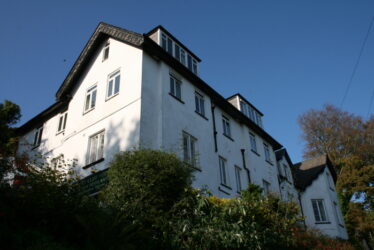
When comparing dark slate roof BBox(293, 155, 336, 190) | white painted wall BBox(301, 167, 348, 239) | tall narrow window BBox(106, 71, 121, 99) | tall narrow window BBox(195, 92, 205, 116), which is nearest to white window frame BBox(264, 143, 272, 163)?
dark slate roof BBox(293, 155, 336, 190)

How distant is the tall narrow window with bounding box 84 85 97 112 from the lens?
1829 cm

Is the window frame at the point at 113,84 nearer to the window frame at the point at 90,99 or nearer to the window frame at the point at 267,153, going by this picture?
the window frame at the point at 90,99

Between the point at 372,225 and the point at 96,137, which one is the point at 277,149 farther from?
the point at 96,137

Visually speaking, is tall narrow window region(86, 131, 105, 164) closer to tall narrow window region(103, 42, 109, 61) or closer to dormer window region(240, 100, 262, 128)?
tall narrow window region(103, 42, 109, 61)

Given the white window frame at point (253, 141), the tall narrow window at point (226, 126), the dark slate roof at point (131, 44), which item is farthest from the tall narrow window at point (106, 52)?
the white window frame at point (253, 141)

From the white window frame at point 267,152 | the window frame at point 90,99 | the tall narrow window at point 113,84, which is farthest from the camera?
the white window frame at point 267,152

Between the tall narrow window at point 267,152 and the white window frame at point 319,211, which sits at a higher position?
the tall narrow window at point 267,152

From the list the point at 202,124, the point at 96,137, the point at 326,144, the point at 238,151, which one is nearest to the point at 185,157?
the point at 202,124

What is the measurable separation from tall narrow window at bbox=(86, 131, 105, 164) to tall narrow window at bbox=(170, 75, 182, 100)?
416cm

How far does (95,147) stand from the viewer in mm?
16656

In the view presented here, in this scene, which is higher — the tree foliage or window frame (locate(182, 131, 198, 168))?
the tree foliage

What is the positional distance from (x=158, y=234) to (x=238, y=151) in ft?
42.7

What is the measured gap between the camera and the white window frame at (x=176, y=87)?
696 inches

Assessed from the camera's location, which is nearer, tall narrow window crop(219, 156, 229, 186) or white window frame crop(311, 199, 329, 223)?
tall narrow window crop(219, 156, 229, 186)
